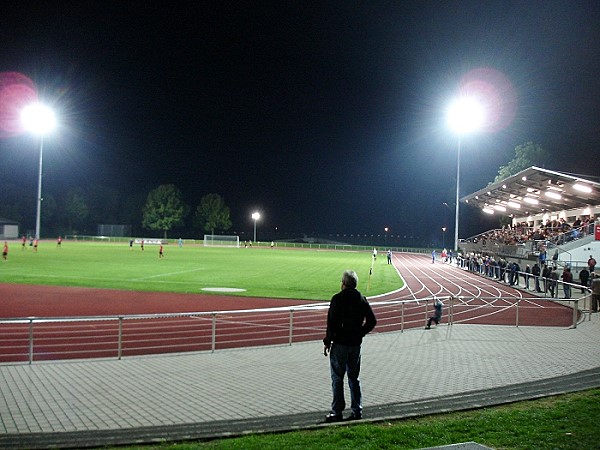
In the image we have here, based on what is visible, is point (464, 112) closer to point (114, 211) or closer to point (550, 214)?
point (550, 214)

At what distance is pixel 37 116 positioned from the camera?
59.3 metres

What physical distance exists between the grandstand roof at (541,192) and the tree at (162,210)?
3114 inches

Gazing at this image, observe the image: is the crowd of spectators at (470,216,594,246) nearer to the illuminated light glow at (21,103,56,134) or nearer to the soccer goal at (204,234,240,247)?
the soccer goal at (204,234,240,247)

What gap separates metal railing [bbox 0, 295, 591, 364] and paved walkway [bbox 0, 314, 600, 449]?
952 mm

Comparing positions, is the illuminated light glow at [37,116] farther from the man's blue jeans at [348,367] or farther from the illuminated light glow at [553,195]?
the man's blue jeans at [348,367]

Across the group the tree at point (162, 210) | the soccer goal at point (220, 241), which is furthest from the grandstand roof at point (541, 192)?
the tree at point (162, 210)

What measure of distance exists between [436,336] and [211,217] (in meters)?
111

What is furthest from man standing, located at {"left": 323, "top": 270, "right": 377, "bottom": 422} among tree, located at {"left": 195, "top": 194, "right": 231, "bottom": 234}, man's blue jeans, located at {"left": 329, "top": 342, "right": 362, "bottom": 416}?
tree, located at {"left": 195, "top": 194, "right": 231, "bottom": 234}

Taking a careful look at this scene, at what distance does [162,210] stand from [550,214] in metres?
88.7

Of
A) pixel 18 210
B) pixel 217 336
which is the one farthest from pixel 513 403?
pixel 18 210

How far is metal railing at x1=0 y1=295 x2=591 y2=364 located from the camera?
34.7ft

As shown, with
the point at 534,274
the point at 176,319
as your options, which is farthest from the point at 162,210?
the point at 176,319

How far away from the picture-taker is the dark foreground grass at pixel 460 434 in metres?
5.25

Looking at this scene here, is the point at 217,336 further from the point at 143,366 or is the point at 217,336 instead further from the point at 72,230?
the point at 72,230
